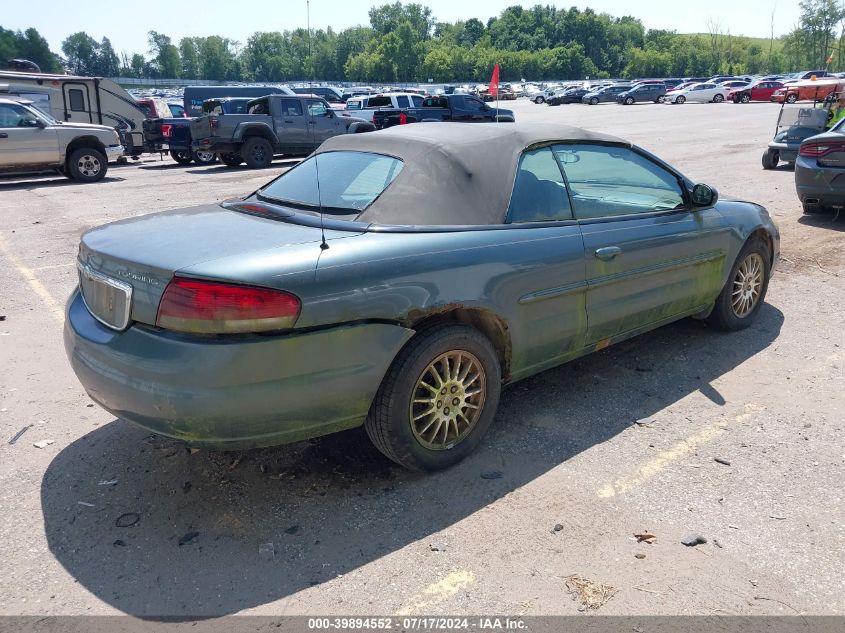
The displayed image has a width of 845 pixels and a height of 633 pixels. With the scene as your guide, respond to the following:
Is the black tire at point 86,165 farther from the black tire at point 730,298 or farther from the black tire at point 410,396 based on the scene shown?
the black tire at point 410,396

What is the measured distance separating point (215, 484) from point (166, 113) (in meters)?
24.7

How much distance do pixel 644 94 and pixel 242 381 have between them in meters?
56.0

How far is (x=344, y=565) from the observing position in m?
2.83

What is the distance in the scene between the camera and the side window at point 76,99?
21203 mm

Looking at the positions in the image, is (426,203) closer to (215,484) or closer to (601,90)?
(215,484)

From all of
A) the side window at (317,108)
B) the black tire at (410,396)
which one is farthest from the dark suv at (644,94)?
the black tire at (410,396)

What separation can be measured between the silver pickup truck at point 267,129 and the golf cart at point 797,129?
10.0m

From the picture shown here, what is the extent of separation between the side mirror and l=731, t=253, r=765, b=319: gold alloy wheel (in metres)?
0.74

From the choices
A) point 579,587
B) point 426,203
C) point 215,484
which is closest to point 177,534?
point 215,484

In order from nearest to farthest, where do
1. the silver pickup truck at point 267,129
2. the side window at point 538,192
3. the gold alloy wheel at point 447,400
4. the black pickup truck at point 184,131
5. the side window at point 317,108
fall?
1. the gold alloy wheel at point 447,400
2. the side window at point 538,192
3. the silver pickup truck at point 267,129
4. the black pickup truck at point 184,131
5. the side window at point 317,108

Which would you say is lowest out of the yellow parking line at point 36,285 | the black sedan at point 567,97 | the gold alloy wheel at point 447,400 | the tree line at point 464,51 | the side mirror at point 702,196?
the yellow parking line at point 36,285

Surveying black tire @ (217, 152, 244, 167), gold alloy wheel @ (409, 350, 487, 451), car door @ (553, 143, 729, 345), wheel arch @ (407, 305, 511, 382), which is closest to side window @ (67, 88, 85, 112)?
black tire @ (217, 152, 244, 167)

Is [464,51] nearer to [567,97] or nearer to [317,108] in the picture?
[567,97]

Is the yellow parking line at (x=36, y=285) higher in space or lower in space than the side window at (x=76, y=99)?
lower
